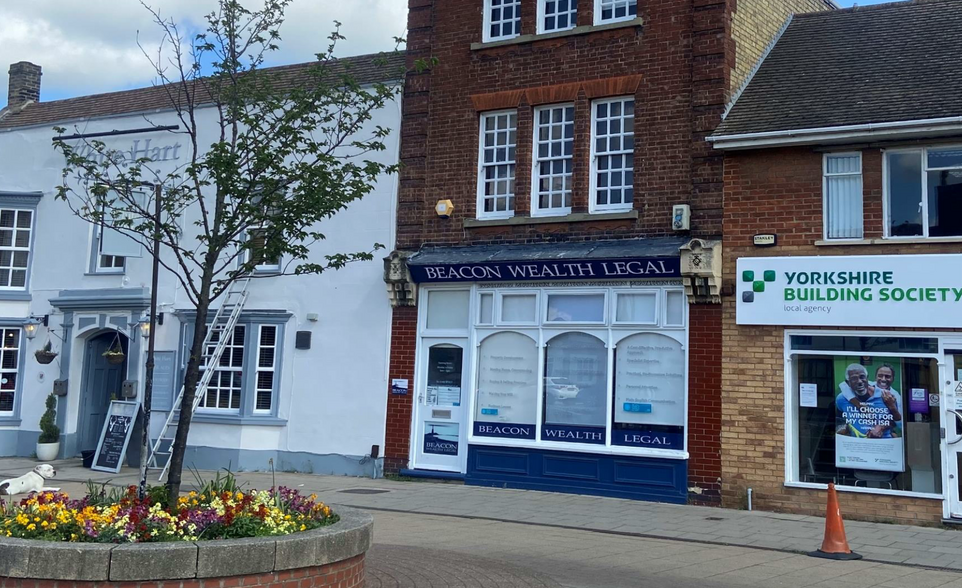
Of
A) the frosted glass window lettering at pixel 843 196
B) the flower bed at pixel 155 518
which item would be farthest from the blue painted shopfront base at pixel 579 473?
the flower bed at pixel 155 518

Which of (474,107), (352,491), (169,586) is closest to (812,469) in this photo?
(352,491)

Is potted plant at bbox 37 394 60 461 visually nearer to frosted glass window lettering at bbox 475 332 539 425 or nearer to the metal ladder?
the metal ladder

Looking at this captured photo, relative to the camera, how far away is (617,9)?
15164mm

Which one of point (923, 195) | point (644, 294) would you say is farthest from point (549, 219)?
point (923, 195)

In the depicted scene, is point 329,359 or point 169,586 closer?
point 169,586

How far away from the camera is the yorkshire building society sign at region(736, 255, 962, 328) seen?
471 inches

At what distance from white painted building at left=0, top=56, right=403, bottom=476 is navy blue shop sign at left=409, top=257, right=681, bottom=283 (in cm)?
138

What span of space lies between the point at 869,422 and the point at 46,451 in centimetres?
1499

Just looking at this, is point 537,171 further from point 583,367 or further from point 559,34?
point 583,367

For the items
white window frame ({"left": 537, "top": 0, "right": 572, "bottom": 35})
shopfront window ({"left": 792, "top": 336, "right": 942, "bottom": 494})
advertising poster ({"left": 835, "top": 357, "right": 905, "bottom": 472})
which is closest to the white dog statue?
white window frame ({"left": 537, "top": 0, "right": 572, "bottom": 35})

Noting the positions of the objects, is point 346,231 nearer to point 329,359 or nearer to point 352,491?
point 329,359

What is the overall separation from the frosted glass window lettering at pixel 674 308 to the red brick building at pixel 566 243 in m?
0.03

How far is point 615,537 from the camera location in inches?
433

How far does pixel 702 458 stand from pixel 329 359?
6777mm
